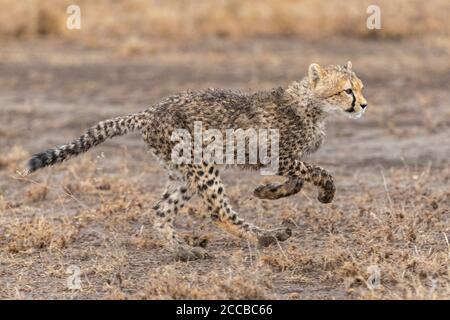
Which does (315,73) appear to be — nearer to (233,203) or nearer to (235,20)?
(233,203)

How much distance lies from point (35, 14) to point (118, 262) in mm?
14410

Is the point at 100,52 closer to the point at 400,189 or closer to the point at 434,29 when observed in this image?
the point at 434,29

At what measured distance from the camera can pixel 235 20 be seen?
20.8 meters

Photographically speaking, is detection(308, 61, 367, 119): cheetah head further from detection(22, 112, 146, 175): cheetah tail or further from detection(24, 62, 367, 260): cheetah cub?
detection(22, 112, 146, 175): cheetah tail

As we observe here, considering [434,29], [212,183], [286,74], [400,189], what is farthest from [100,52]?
[212,183]

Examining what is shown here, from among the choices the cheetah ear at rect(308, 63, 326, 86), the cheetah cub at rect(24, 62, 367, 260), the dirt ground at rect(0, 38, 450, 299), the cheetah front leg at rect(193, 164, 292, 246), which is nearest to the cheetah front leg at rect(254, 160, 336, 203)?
the cheetah cub at rect(24, 62, 367, 260)

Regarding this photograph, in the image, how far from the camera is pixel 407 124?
12.8 m

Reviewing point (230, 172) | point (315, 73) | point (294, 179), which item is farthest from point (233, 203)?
point (315, 73)

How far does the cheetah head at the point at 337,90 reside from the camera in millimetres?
7555

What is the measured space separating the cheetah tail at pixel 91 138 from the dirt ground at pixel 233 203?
2.50ft

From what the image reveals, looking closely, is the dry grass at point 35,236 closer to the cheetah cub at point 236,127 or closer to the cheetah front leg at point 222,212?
the cheetah cub at point 236,127

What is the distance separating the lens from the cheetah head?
755 cm

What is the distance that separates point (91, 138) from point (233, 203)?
6.79 ft

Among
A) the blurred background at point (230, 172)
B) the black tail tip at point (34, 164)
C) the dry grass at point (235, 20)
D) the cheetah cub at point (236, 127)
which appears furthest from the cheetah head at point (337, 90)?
the dry grass at point (235, 20)
